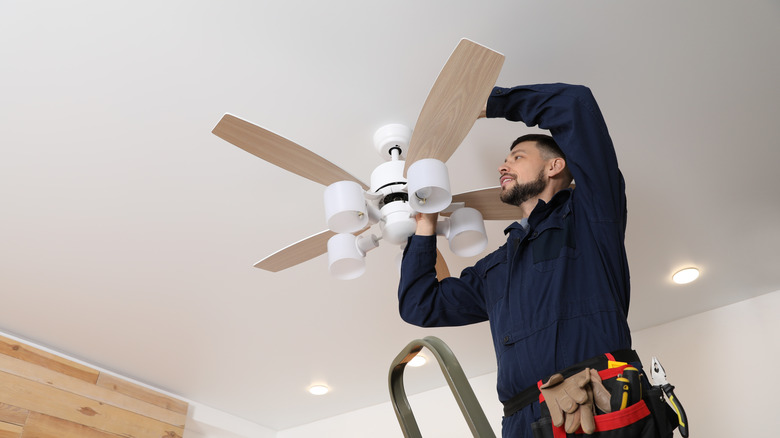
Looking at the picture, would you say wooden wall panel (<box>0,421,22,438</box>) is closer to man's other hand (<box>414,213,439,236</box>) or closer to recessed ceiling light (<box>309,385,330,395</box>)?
recessed ceiling light (<box>309,385,330,395</box>)

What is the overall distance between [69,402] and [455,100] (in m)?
2.83

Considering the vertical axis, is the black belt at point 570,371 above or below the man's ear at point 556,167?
below

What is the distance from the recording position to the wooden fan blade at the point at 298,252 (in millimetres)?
1748

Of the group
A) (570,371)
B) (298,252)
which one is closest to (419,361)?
(298,252)

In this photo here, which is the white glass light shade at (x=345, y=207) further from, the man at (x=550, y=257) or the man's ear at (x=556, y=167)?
the man's ear at (x=556, y=167)

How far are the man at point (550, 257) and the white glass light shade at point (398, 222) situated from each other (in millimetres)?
34

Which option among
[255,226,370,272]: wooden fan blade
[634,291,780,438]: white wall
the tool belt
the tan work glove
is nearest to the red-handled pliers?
the tool belt

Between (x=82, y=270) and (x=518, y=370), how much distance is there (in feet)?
6.93

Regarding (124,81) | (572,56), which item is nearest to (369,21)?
(572,56)

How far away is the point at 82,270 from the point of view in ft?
8.63

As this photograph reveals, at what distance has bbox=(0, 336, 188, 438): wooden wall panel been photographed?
2.96 metres

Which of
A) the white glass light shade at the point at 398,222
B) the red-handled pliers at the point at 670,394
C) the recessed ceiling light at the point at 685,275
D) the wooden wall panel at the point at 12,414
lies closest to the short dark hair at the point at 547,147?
the white glass light shade at the point at 398,222

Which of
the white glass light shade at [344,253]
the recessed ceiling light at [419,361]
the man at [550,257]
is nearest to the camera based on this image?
the man at [550,257]

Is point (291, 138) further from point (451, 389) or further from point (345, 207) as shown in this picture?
point (451, 389)
